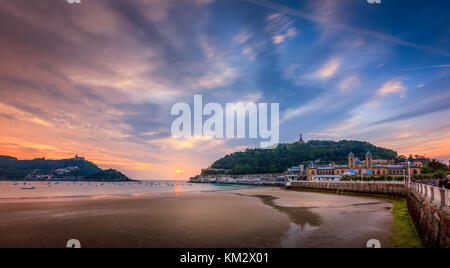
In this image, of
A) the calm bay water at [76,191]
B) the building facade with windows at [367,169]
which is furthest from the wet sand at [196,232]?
the building facade with windows at [367,169]

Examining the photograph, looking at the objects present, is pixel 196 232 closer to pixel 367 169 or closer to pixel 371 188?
pixel 371 188

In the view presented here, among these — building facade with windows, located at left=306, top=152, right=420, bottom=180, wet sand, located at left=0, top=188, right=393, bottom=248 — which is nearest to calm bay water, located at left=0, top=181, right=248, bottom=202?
wet sand, located at left=0, top=188, right=393, bottom=248

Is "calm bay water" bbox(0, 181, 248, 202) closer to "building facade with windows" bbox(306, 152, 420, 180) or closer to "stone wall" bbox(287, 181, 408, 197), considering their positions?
"stone wall" bbox(287, 181, 408, 197)

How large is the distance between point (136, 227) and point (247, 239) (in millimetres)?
8218

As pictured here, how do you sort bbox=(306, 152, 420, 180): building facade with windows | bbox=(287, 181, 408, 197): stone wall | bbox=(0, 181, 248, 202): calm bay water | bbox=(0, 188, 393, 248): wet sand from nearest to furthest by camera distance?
bbox=(0, 188, 393, 248): wet sand → bbox=(287, 181, 408, 197): stone wall → bbox=(0, 181, 248, 202): calm bay water → bbox=(306, 152, 420, 180): building facade with windows

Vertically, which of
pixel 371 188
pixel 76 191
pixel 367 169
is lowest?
pixel 76 191

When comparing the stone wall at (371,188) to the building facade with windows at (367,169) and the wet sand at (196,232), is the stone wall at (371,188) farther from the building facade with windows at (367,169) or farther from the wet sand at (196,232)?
the building facade with windows at (367,169)

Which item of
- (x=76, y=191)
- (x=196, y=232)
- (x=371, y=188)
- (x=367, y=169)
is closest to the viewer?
(x=196, y=232)

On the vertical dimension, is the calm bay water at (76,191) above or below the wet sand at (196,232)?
below

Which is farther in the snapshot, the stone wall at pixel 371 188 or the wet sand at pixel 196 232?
the stone wall at pixel 371 188

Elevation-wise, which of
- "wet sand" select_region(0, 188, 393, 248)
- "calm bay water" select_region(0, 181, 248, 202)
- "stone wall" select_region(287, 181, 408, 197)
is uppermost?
"wet sand" select_region(0, 188, 393, 248)

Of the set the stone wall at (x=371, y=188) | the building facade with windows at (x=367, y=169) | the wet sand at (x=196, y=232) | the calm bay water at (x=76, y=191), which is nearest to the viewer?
the wet sand at (x=196, y=232)

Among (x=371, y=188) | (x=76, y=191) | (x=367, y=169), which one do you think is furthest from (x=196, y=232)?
(x=367, y=169)
